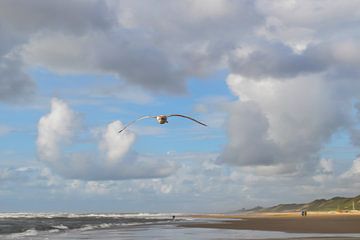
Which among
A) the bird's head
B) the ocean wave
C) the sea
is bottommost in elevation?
the sea

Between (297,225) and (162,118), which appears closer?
(162,118)

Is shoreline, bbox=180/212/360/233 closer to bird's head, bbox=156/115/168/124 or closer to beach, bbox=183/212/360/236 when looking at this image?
beach, bbox=183/212/360/236

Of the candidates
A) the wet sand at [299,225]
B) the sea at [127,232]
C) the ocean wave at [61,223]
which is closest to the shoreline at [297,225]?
the wet sand at [299,225]

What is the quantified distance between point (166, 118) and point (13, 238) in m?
25.2

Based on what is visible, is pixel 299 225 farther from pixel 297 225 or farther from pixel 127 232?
pixel 127 232

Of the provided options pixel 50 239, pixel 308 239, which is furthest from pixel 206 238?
pixel 50 239

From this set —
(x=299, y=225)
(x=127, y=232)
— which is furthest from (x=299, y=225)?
(x=127, y=232)

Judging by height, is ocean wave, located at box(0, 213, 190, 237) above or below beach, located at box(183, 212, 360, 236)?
above

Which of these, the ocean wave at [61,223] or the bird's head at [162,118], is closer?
the bird's head at [162,118]

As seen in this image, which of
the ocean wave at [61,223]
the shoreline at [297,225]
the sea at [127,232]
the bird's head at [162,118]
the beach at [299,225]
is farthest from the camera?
the ocean wave at [61,223]

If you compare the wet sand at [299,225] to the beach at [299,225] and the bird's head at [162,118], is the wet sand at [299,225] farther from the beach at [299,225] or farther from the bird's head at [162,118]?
the bird's head at [162,118]

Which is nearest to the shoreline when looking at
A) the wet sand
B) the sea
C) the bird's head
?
the wet sand

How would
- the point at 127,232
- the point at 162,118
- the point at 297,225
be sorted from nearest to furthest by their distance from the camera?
1. the point at 162,118
2. the point at 127,232
3. the point at 297,225

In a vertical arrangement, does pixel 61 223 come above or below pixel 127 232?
above
